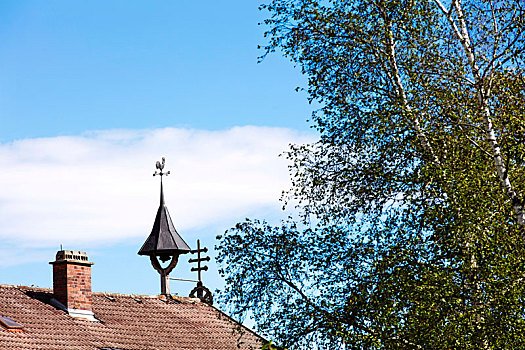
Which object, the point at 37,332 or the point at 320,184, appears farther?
the point at 37,332

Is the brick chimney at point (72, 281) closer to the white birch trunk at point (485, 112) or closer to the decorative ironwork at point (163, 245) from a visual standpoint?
the decorative ironwork at point (163, 245)

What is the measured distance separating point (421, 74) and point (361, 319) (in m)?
4.44

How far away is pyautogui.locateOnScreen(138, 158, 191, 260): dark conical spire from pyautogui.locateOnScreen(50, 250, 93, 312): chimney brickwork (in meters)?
4.55

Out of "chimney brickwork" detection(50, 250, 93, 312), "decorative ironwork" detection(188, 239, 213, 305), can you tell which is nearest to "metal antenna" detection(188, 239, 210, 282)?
"decorative ironwork" detection(188, 239, 213, 305)

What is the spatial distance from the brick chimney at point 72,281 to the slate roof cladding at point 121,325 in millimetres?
305

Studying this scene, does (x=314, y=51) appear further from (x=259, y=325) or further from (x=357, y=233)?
(x=259, y=325)

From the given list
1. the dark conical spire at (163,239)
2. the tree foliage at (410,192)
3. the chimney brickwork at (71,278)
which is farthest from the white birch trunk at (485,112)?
the dark conical spire at (163,239)

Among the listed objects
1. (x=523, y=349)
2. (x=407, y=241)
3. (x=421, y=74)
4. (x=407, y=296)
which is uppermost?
(x=421, y=74)

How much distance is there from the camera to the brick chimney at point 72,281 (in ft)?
62.0

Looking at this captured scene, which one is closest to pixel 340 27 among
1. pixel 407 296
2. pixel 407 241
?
pixel 407 241

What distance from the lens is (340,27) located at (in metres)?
15.4

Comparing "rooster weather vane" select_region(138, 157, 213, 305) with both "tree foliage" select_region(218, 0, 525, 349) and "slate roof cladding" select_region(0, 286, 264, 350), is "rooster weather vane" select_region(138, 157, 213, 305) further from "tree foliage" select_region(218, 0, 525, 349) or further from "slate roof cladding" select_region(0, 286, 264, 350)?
"tree foliage" select_region(218, 0, 525, 349)

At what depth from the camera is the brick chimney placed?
1891cm

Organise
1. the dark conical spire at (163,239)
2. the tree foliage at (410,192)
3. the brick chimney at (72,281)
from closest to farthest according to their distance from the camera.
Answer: the tree foliage at (410,192), the brick chimney at (72,281), the dark conical spire at (163,239)
